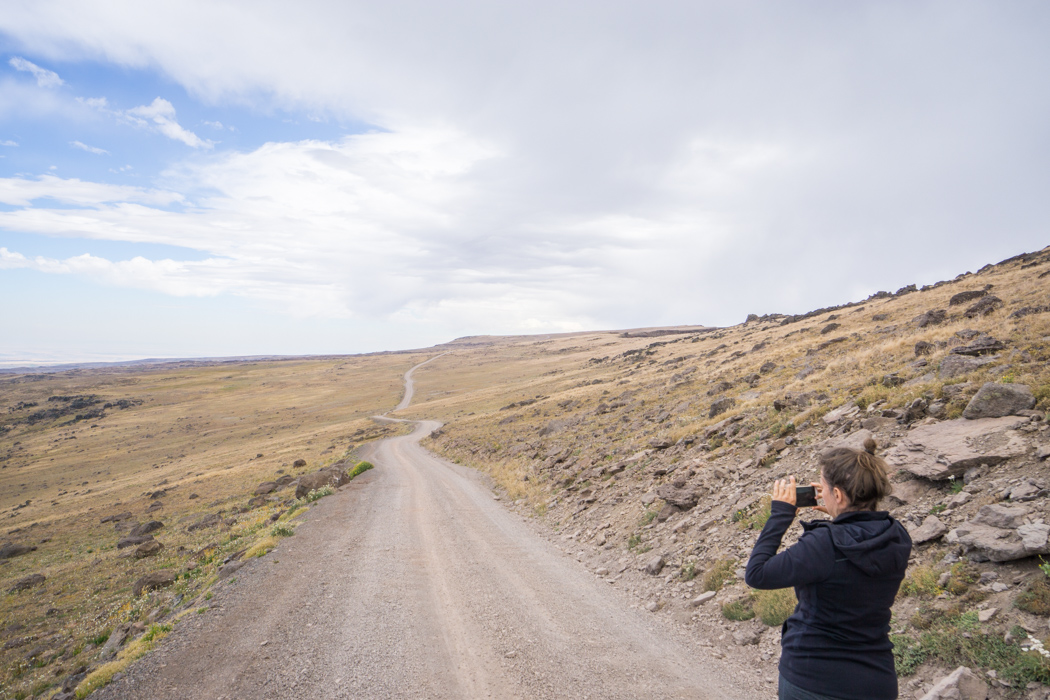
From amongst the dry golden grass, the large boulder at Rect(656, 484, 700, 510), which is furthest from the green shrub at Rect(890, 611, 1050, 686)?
the dry golden grass

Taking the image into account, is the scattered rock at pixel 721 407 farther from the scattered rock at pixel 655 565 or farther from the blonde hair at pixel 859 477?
the blonde hair at pixel 859 477

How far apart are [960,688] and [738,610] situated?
144 inches

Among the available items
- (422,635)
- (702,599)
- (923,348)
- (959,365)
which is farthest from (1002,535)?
(923,348)

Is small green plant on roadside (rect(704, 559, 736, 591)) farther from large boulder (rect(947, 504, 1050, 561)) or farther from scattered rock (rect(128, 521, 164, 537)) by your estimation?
scattered rock (rect(128, 521, 164, 537))

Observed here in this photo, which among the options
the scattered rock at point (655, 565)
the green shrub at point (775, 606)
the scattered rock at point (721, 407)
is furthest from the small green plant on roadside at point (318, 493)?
the green shrub at point (775, 606)

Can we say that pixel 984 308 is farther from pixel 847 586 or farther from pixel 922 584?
pixel 847 586

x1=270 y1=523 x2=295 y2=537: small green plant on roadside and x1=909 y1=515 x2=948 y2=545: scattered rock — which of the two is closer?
x1=909 y1=515 x2=948 y2=545: scattered rock

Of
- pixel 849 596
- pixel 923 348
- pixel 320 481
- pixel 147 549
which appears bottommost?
pixel 147 549

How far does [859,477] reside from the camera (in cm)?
326

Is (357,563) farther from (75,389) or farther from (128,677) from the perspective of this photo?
(75,389)

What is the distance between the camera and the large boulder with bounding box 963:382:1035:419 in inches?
356

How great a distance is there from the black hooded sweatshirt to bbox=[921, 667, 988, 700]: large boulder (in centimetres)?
321

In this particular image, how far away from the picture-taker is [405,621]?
9.30 m

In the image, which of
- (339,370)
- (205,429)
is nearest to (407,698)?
(205,429)
